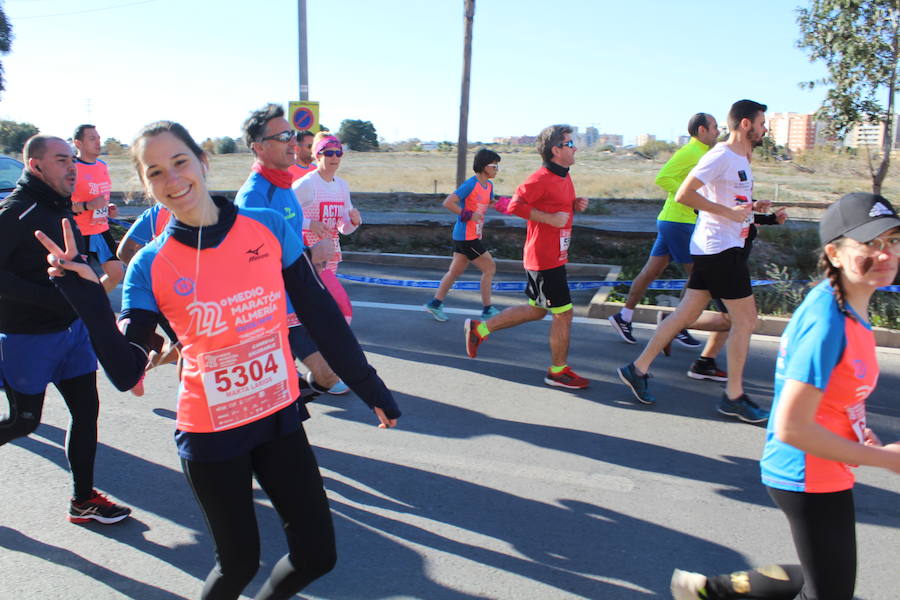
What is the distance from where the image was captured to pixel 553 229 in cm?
550

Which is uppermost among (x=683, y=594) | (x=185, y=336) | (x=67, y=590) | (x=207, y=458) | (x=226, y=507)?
(x=185, y=336)

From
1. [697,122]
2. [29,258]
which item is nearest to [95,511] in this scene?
[29,258]

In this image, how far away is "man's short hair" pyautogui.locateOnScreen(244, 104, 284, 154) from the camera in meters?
4.23

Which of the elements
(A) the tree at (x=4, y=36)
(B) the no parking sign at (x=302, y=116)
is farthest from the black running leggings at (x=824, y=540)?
(A) the tree at (x=4, y=36)

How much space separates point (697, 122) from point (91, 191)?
222 inches

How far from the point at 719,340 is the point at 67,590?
4.59 meters

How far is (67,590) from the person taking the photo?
326 cm

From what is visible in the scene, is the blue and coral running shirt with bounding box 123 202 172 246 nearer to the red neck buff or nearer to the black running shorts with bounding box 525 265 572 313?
the red neck buff

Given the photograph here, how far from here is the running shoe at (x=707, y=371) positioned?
230 inches

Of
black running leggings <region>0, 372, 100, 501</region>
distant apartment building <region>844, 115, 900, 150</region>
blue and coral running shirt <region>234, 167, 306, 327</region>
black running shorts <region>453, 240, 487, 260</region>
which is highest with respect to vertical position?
distant apartment building <region>844, 115, 900, 150</region>

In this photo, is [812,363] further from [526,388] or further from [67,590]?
[526,388]

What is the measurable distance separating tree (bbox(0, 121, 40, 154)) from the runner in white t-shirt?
4381 centimetres

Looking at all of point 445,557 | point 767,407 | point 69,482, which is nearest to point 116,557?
point 69,482

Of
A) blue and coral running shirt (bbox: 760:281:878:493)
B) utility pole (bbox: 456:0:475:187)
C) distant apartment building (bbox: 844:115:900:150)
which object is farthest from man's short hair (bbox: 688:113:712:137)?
utility pole (bbox: 456:0:475:187)
